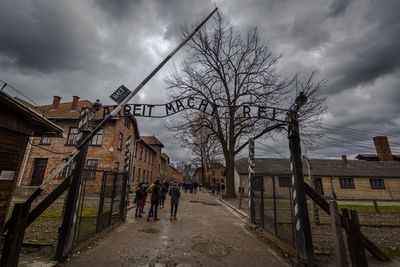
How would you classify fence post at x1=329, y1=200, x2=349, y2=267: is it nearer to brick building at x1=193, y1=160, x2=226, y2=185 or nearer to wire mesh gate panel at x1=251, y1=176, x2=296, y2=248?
wire mesh gate panel at x1=251, y1=176, x2=296, y2=248

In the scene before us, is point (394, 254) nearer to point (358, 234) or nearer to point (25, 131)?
point (358, 234)

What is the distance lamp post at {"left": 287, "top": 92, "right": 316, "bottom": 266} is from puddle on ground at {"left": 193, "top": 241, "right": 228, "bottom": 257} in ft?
6.39

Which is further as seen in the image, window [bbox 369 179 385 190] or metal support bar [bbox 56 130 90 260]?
window [bbox 369 179 385 190]

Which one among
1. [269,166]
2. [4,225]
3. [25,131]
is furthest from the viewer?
[269,166]

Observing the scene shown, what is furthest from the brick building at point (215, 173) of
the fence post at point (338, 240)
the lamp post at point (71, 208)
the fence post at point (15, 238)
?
the fence post at point (15, 238)

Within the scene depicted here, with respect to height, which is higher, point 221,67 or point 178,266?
point 221,67

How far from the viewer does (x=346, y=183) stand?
27172 millimetres

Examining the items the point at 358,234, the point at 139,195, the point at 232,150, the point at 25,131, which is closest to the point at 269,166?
the point at 232,150

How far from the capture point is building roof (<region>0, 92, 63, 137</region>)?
2.96 m

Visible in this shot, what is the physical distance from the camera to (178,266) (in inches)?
158

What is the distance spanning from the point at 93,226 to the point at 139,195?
9.53ft

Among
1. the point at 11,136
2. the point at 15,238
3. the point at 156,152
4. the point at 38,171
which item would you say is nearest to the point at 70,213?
the point at 15,238

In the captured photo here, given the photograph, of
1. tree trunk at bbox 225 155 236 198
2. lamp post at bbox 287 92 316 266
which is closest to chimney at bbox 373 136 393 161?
tree trunk at bbox 225 155 236 198

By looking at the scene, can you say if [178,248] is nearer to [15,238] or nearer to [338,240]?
[15,238]
